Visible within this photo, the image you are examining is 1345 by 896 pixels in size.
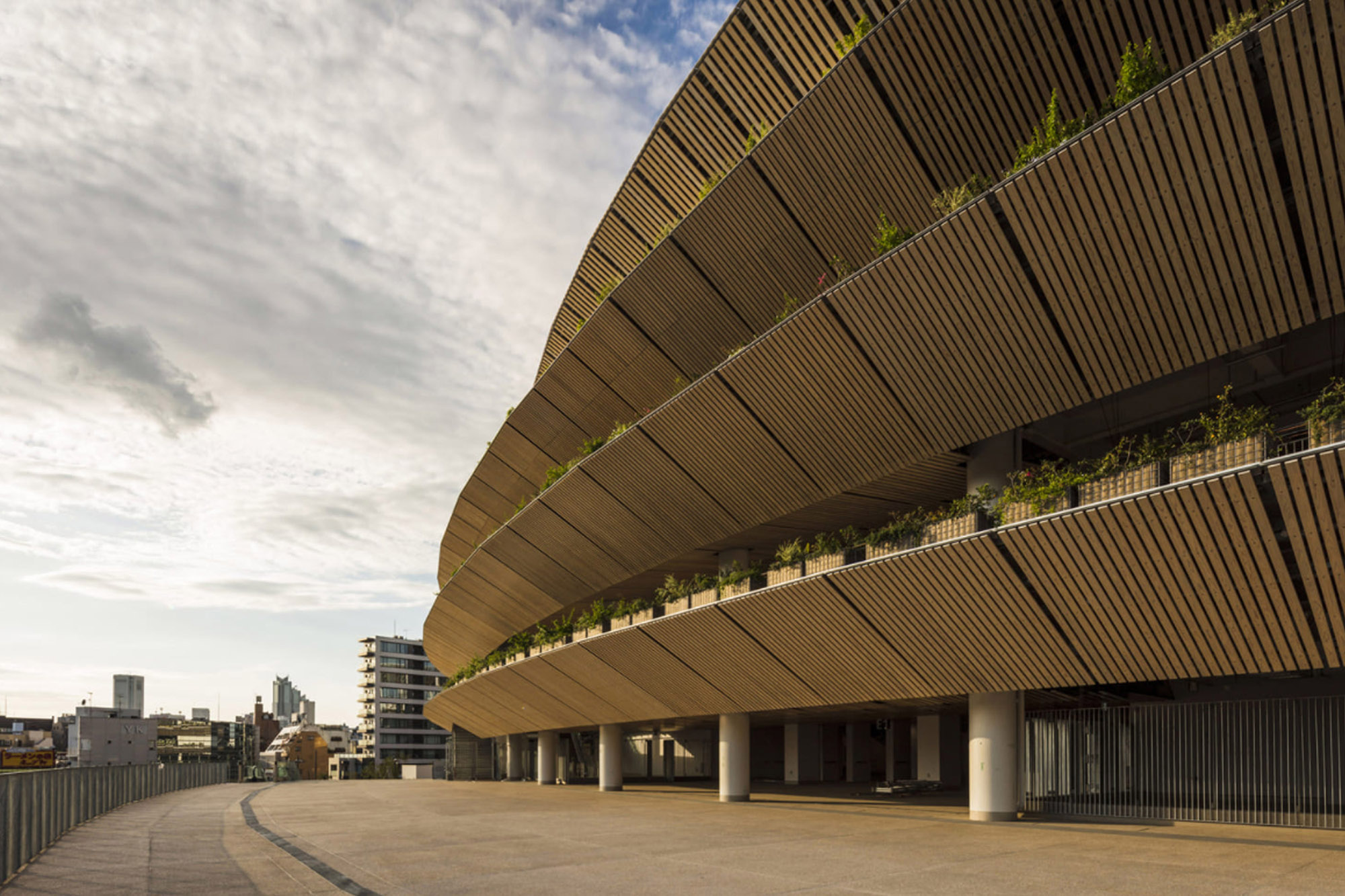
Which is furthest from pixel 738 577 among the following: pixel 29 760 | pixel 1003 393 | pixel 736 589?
pixel 29 760

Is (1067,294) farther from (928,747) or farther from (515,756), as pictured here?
(515,756)

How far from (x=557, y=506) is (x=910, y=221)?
13.4m

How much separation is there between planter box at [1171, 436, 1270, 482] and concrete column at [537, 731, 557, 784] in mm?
30593

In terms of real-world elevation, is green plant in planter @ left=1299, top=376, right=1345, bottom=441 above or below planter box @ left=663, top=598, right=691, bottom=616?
above

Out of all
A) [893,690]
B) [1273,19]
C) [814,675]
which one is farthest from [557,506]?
[1273,19]

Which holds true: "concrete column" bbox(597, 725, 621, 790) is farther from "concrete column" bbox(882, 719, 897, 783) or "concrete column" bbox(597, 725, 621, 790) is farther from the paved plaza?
the paved plaza

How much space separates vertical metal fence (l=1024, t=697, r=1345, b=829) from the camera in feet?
51.2

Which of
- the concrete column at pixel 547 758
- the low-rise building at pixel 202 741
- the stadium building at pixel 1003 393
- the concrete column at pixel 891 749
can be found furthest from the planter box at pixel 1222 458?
the low-rise building at pixel 202 741

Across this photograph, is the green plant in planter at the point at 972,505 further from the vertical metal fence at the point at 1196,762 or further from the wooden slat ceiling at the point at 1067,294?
the vertical metal fence at the point at 1196,762

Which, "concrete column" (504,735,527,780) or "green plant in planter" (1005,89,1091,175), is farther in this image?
"concrete column" (504,735,527,780)

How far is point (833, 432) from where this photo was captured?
1695 centimetres

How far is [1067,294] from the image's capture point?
1270cm

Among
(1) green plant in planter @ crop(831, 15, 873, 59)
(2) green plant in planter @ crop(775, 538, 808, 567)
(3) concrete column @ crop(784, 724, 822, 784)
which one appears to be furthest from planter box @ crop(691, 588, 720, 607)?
(3) concrete column @ crop(784, 724, 822, 784)

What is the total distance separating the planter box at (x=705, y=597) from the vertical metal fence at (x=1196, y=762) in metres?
6.27
